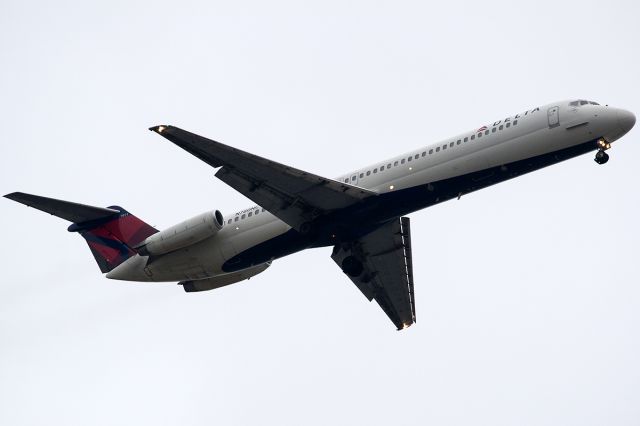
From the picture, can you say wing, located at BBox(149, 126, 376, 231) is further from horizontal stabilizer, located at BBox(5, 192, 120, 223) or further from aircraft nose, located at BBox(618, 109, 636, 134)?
aircraft nose, located at BBox(618, 109, 636, 134)

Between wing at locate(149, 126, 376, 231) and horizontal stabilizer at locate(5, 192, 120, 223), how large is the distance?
6326 millimetres

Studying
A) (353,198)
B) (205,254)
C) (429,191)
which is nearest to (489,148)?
(429,191)

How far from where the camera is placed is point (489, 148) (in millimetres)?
31297

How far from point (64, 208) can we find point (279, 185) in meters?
8.50

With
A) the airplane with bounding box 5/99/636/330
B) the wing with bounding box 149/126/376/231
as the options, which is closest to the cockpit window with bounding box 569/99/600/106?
the airplane with bounding box 5/99/636/330

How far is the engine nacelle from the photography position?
35.1 meters

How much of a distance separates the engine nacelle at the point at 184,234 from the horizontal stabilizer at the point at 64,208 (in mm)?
2824

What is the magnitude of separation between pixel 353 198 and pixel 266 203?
10.00 ft

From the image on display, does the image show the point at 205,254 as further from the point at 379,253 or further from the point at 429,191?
the point at 429,191

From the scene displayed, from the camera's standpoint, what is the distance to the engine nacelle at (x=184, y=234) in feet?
115

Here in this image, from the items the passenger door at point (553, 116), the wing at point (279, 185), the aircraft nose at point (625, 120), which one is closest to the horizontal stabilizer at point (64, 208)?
the wing at point (279, 185)

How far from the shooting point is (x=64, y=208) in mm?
35531

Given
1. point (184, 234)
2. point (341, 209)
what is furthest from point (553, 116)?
point (184, 234)

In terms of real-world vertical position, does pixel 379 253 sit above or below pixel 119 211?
below
